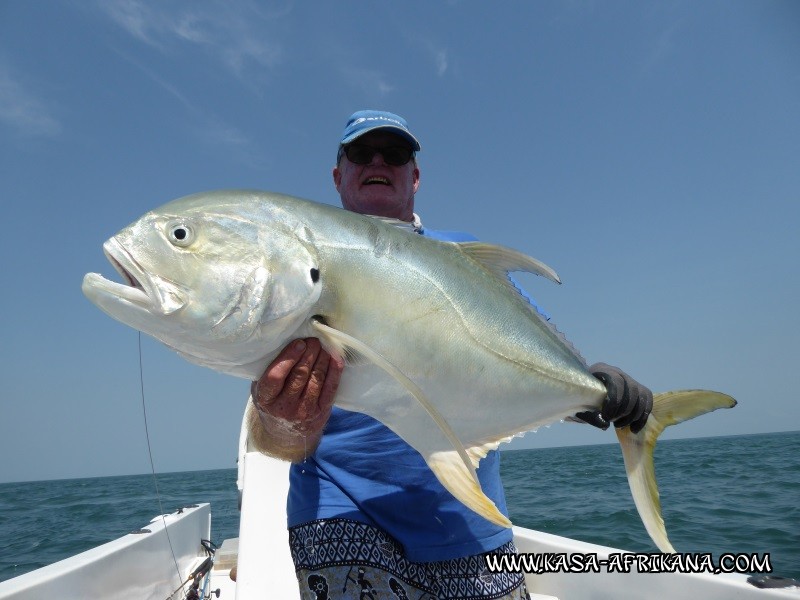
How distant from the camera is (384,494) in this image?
2.28 meters

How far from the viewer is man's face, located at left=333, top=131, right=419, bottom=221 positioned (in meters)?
2.97

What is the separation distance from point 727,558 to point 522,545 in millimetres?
1538

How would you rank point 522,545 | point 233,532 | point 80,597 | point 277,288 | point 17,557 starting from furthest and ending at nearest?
point 17,557 < point 233,532 < point 522,545 < point 80,597 < point 277,288

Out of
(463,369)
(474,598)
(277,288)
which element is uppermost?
(277,288)

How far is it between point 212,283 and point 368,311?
1.59ft

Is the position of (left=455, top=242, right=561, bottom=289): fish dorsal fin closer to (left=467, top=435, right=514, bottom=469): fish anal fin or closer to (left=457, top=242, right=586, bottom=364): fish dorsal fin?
(left=457, top=242, right=586, bottom=364): fish dorsal fin

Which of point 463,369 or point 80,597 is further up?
point 463,369

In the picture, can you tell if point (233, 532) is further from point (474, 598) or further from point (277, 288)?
point (277, 288)

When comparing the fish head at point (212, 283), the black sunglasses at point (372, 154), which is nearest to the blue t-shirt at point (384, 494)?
the fish head at point (212, 283)

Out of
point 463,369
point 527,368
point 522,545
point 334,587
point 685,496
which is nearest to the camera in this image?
point 463,369

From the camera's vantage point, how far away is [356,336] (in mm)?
1662

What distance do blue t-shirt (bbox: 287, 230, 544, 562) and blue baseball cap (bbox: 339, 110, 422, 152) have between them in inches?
60.2

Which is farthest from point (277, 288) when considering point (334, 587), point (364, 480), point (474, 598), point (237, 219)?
point (474, 598)

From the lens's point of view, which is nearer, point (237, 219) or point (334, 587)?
point (237, 219)
